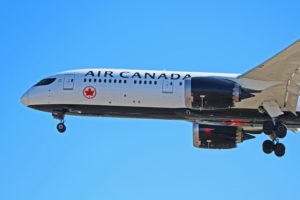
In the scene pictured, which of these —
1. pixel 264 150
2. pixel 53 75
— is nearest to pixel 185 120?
pixel 264 150

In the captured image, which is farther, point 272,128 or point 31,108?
point 31,108

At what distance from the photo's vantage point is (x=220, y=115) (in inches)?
1718

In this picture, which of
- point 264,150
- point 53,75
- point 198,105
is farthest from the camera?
point 53,75

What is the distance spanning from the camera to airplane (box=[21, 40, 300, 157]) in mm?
41219

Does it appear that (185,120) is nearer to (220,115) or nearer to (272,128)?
(220,115)

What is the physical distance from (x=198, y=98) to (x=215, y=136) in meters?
6.51

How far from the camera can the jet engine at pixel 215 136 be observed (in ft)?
153

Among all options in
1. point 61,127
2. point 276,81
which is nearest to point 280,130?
point 276,81

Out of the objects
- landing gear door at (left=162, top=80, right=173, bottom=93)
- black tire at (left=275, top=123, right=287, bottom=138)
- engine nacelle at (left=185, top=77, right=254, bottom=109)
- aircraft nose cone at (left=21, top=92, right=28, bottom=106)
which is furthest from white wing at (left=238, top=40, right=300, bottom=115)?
aircraft nose cone at (left=21, top=92, right=28, bottom=106)

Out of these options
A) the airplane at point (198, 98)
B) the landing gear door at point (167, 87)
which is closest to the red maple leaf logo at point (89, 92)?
the airplane at point (198, 98)

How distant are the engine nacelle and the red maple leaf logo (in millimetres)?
6937

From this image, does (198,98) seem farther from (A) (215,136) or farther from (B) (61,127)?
(B) (61,127)

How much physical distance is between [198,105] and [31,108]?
12.6 meters

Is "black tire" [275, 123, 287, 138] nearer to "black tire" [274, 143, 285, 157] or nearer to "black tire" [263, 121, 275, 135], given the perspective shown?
"black tire" [263, 121, 275, 135]
